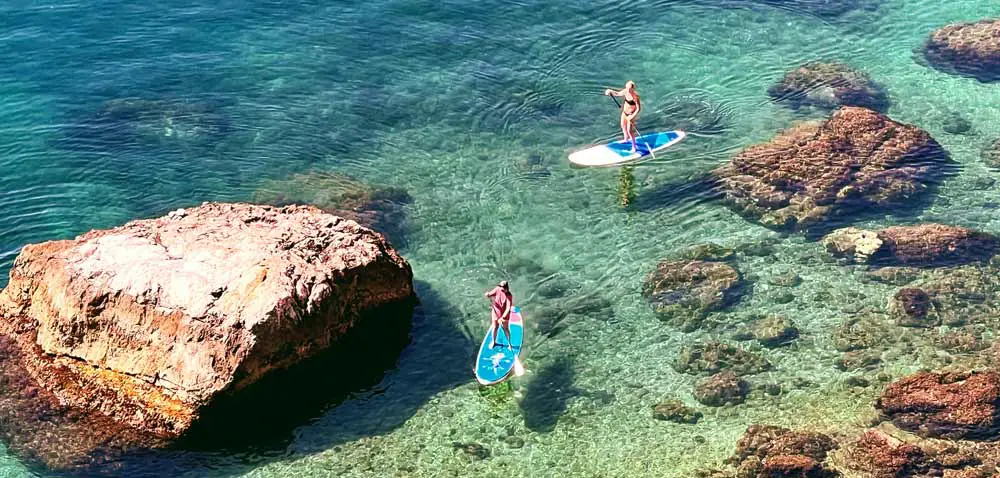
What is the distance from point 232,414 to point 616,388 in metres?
7.52

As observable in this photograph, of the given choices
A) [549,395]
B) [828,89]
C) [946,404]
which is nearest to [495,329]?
[549,395]

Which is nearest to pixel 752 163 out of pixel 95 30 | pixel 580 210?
pixel 580 210

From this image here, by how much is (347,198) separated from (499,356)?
23.0 feet

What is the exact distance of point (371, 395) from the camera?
1905 centimetres

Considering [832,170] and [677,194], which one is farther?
[677,194]

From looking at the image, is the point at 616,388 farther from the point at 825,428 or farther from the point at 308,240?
the point at 308,240

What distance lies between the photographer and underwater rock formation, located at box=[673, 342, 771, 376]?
63.7 feet

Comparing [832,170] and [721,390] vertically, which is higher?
[832,170]


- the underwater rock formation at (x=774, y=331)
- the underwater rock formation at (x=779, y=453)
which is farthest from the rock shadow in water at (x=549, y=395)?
the underwater rock formation at (x=774, y=331)

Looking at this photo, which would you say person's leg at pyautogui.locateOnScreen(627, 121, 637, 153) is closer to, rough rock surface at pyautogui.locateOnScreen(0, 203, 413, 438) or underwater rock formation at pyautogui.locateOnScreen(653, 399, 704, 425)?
rough rock surface at pyautogui.locateOnScreen(0, 203, 413, 438)

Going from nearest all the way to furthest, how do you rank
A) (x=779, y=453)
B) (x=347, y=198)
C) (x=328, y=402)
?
(x=779, y=453) → (x=328, y=402) → (x=347, y=198)

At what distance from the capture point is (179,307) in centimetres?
1769

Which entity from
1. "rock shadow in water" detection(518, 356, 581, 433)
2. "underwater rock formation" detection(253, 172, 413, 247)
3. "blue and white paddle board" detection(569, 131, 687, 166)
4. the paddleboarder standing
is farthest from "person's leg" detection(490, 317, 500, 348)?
"blue and white paddle board" detection(569, 131, 687, 166)

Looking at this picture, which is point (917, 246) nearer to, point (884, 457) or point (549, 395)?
point (884, 457)
